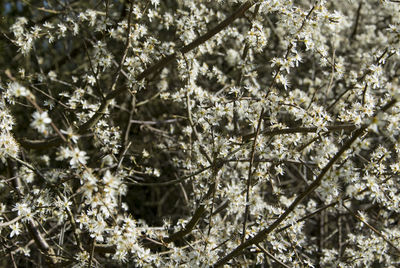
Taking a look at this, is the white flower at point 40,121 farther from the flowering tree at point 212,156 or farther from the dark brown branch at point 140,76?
the dark brown branch at point 140,76

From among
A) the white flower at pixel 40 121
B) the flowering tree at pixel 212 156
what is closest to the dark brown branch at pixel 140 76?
the flowering tree at pixel 212 156

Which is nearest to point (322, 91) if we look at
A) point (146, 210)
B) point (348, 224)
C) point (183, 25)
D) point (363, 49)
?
point (363, 49)

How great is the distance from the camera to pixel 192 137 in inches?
155

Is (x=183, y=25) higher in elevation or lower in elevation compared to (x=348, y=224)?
higher

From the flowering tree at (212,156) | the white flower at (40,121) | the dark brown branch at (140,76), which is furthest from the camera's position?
the dark brown branch at (140,76)

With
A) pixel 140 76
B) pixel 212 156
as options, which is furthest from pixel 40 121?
pixel 212 156

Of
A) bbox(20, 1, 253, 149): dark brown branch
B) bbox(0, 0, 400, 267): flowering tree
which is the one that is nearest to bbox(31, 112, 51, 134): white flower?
bbox(0, 0, 400, 267): flowering tree

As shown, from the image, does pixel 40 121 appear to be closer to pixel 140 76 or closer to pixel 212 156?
pixel 140 76

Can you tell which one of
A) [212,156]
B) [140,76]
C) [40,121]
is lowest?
[40,121]

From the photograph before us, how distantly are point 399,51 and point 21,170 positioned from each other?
3.19m

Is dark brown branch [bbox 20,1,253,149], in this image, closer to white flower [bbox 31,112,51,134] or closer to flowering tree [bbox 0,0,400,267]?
flowering tree [bbox 0,0,400,267]

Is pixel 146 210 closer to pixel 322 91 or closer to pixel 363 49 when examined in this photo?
pixel 322 91

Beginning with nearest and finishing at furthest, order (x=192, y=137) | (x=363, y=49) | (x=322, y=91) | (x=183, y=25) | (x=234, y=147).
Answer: (x=234, y=147) → (x=183, y=25) → (x=192, y=137) → (x=322, y=91) → (x=363, y=49)

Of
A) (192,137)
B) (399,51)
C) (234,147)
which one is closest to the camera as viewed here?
(399,51)
